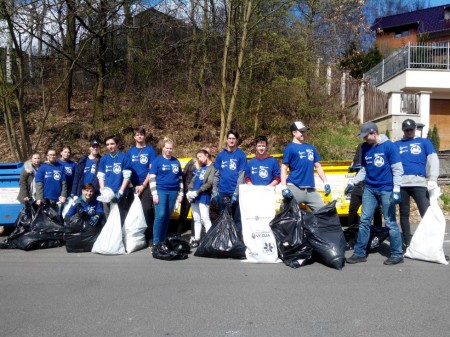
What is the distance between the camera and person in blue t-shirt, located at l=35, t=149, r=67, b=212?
726 centimetres

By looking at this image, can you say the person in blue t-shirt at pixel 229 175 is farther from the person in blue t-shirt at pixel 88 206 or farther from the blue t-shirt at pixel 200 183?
the person in blue t-shirt at pixel 88 206

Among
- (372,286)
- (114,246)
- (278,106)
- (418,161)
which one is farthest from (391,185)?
(278,106)

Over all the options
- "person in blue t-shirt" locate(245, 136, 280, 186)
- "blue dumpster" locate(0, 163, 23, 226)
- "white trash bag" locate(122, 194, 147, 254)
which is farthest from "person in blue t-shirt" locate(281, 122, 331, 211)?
"blue dumpster" locate(0, 163, 23, 226)

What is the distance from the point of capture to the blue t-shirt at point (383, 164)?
574 cm

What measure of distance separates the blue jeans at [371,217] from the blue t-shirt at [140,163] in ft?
10.4

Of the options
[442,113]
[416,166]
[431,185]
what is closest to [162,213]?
[416,166]

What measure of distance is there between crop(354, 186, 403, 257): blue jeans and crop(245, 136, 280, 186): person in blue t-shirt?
3.99 feet

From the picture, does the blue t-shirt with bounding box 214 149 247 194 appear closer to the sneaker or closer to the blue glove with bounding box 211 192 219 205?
the blue glove with bounding box 211 192 219 205

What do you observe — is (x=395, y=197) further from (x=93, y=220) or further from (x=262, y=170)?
(x=93, y=220)

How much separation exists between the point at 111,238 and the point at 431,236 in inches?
164

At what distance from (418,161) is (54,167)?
5335 mm

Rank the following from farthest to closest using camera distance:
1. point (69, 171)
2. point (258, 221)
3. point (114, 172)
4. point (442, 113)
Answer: point (442, 113), point (69, 171), point (114, 172), point (258, 221)

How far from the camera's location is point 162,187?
6.70 meters

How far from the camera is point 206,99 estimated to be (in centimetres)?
1536
